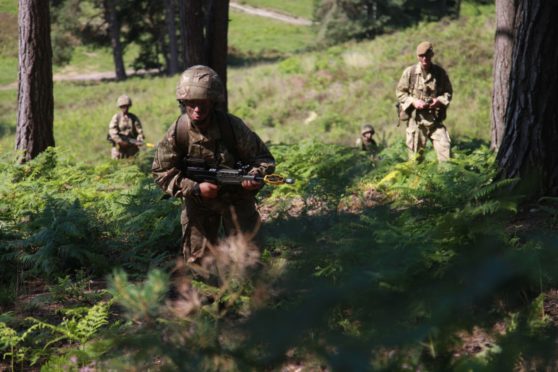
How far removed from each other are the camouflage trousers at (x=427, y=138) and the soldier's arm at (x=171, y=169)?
5.30m

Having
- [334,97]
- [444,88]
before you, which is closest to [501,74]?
[444,88]

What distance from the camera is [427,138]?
1037 cm

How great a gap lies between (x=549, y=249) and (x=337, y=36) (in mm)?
50341

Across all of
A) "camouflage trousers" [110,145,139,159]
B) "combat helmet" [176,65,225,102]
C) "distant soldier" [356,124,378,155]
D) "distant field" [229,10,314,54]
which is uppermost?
"distant field" [229,10,314,54]

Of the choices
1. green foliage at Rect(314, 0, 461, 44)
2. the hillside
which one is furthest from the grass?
green foliage at Rect(314, 0, 461, 44)

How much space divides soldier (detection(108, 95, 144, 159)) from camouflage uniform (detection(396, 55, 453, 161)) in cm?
625

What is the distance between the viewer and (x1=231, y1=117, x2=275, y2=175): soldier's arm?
5.25 meters

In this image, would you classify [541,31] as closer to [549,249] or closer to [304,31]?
[549,249]

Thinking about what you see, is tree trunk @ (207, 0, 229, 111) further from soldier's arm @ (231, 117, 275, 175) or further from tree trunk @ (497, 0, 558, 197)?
soldier's arm @ (231, 117, 275, 175)

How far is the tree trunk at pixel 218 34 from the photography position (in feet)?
38.6

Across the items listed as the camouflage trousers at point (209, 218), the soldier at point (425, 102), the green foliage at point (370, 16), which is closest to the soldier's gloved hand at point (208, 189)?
the camouflage trousers at point (209, 218)

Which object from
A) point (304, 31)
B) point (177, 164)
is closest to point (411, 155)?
point (177, 164)

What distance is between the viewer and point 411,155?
10250mm

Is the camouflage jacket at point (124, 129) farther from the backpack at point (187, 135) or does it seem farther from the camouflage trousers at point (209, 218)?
the backpack at point (187, 135)
